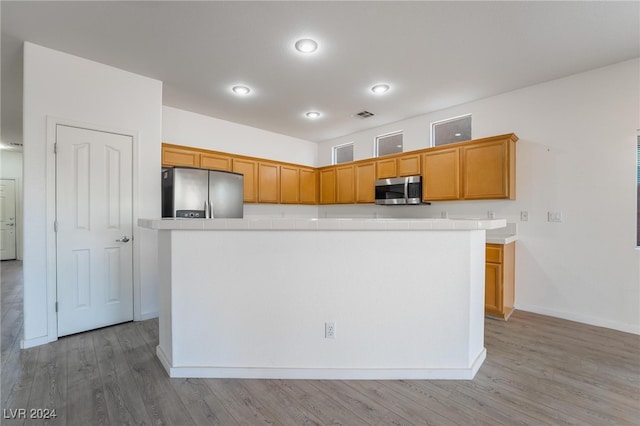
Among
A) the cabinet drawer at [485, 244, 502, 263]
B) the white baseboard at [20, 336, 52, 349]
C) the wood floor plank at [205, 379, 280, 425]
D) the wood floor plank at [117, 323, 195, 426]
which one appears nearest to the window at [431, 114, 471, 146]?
the cabinet drawer at [485, 244, 502, 263]

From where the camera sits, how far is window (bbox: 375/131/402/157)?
494 centimetres

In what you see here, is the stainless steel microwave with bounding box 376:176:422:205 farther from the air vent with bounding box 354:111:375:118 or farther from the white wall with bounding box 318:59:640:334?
the air vent with bounding box 354:111:375:118

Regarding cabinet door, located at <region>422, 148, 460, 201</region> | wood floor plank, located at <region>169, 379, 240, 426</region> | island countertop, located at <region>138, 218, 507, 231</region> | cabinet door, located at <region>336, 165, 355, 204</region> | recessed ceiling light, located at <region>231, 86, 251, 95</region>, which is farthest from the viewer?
cabinet door, located at <region>336, 165, 355, 204</region>

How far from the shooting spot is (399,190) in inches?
175

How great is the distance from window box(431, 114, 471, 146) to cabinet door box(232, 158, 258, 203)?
3.04 metres

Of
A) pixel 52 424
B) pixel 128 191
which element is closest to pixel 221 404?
pixel 52 424

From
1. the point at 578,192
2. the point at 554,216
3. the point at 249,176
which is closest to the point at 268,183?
the point at 249,176

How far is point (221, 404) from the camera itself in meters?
1.74

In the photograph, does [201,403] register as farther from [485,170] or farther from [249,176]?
[485,170]

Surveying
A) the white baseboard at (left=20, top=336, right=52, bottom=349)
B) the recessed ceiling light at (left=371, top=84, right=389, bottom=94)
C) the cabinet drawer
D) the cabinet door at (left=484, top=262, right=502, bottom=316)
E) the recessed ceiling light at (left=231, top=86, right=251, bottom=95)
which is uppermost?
the recessed ceiling light at (left=231, top=86, right=251, bottom=95)

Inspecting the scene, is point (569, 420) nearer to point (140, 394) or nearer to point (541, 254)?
point (541, 254)

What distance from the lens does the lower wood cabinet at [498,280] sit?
317cm

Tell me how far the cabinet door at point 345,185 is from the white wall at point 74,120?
10.5ft

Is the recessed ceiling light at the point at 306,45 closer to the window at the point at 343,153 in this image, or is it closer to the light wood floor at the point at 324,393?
the light wood floor at the point at 324,393
